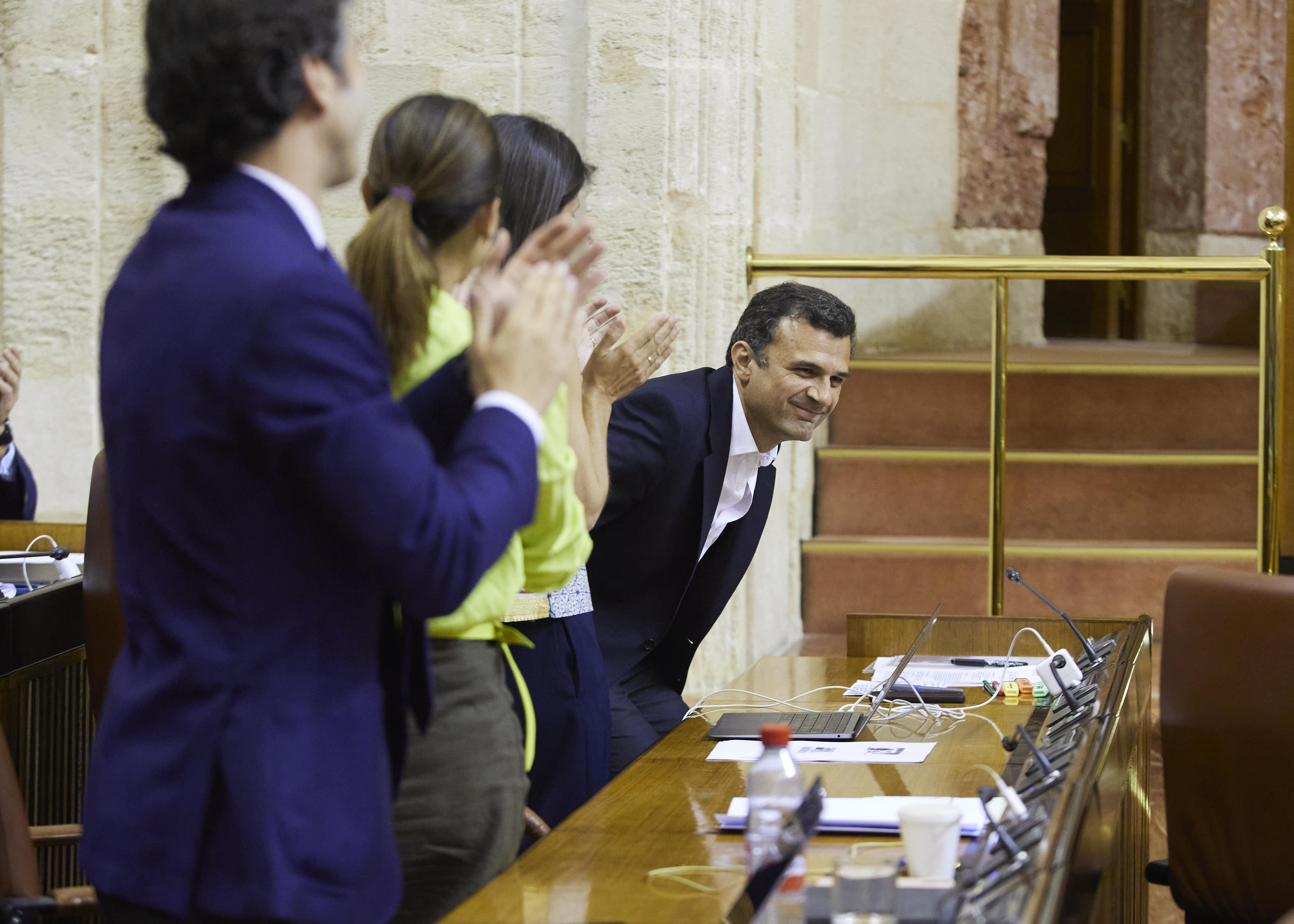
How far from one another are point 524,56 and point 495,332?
2.88 meters

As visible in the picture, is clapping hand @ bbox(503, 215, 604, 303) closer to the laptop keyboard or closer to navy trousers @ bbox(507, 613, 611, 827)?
navy trousers @ bbox(507, 613, 611, 827)

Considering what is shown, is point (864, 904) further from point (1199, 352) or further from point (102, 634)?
point (1199, 352)

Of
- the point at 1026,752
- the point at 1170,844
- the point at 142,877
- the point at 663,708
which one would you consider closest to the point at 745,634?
the point at 663,708

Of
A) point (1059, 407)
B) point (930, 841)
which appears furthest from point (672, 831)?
point (1059, 407)

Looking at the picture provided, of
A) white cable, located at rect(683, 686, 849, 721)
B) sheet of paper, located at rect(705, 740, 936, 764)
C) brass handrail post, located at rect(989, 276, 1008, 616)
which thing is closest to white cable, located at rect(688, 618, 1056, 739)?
white cable, located at rect(683, 686, 849, 721)

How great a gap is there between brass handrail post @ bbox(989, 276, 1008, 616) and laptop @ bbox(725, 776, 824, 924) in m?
2.43

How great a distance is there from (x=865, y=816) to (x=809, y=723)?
22.3 inches

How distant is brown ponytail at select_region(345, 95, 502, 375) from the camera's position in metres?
1.21

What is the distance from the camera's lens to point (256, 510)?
1.05 meters

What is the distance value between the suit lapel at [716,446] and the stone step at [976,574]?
1736mm

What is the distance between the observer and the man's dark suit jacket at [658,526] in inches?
105

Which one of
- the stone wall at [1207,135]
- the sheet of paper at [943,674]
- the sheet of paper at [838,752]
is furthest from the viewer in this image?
the stone wall at [1207,135]

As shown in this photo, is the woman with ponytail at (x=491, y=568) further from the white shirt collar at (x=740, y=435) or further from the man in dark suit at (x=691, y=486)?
the white shirt collar at (x=740, y=435)

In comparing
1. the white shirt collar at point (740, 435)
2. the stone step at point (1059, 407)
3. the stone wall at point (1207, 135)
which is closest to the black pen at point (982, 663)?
the white shirt collar at point (740, 435)
